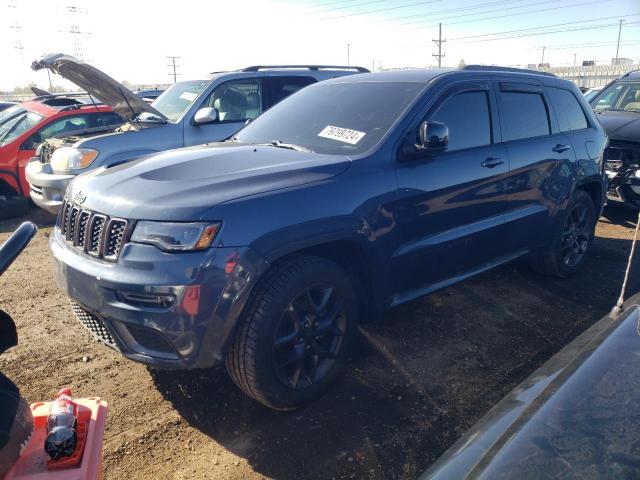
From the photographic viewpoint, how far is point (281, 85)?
24.2 ft

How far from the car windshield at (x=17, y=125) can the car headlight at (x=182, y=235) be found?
6.66m

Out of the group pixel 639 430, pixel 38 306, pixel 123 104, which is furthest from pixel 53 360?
pixel 123 104

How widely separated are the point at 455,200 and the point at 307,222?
125 centimetres

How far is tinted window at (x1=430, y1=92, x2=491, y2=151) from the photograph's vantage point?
11.3ft

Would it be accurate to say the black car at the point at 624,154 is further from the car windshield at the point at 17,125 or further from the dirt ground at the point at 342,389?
the car windshield at the point at 17,125

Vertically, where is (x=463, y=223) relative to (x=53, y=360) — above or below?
above

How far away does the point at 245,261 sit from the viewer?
2.37 meters

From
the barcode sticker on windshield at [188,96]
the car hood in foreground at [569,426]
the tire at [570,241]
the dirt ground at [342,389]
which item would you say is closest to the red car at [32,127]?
the barcode sticker on windshield at [188,96]

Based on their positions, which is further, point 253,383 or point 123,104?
point 123,104

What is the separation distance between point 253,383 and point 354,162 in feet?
4.38

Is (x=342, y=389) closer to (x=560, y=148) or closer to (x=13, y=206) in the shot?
(x=560, y=148)

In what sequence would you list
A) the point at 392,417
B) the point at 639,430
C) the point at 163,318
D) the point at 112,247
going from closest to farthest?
1. the point at 639,430
2. the point at 163,318
3. the point at 112,247
4. the point at 392,417

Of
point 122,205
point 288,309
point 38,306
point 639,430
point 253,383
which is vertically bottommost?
point 38,306

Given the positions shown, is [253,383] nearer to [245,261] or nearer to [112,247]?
[245,261]
